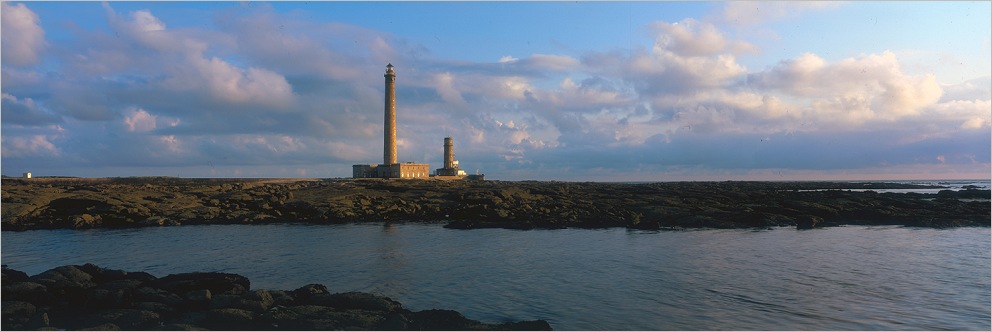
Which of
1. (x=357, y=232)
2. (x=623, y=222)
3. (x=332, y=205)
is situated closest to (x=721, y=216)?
(x=623, y=222)

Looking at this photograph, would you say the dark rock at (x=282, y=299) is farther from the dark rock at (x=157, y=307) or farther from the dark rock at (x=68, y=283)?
the dark rock at (x=68, y=283)

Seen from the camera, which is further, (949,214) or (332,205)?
(332,205)

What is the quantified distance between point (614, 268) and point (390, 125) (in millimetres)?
64342

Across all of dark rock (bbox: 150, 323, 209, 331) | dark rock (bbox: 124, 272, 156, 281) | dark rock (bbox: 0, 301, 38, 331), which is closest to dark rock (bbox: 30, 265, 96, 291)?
dark rock (bbox: 124, 272, 156, 281)

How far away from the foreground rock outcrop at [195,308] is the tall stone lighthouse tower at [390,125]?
65.7m

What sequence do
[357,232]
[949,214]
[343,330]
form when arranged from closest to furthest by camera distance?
1. [343,330]
2. [357,232]
3. [949,214]

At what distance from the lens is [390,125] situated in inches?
3159

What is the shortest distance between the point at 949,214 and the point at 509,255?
31.5 metres

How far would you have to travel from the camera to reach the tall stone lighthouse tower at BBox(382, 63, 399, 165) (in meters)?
80.2

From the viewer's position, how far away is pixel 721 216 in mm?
35750

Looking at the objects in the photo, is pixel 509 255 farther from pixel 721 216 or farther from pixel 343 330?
pixel 721 216

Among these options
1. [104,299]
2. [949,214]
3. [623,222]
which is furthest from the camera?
[949,214]

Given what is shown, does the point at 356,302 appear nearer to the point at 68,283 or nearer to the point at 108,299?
the point at 108,299

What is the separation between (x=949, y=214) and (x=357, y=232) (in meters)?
36.3
